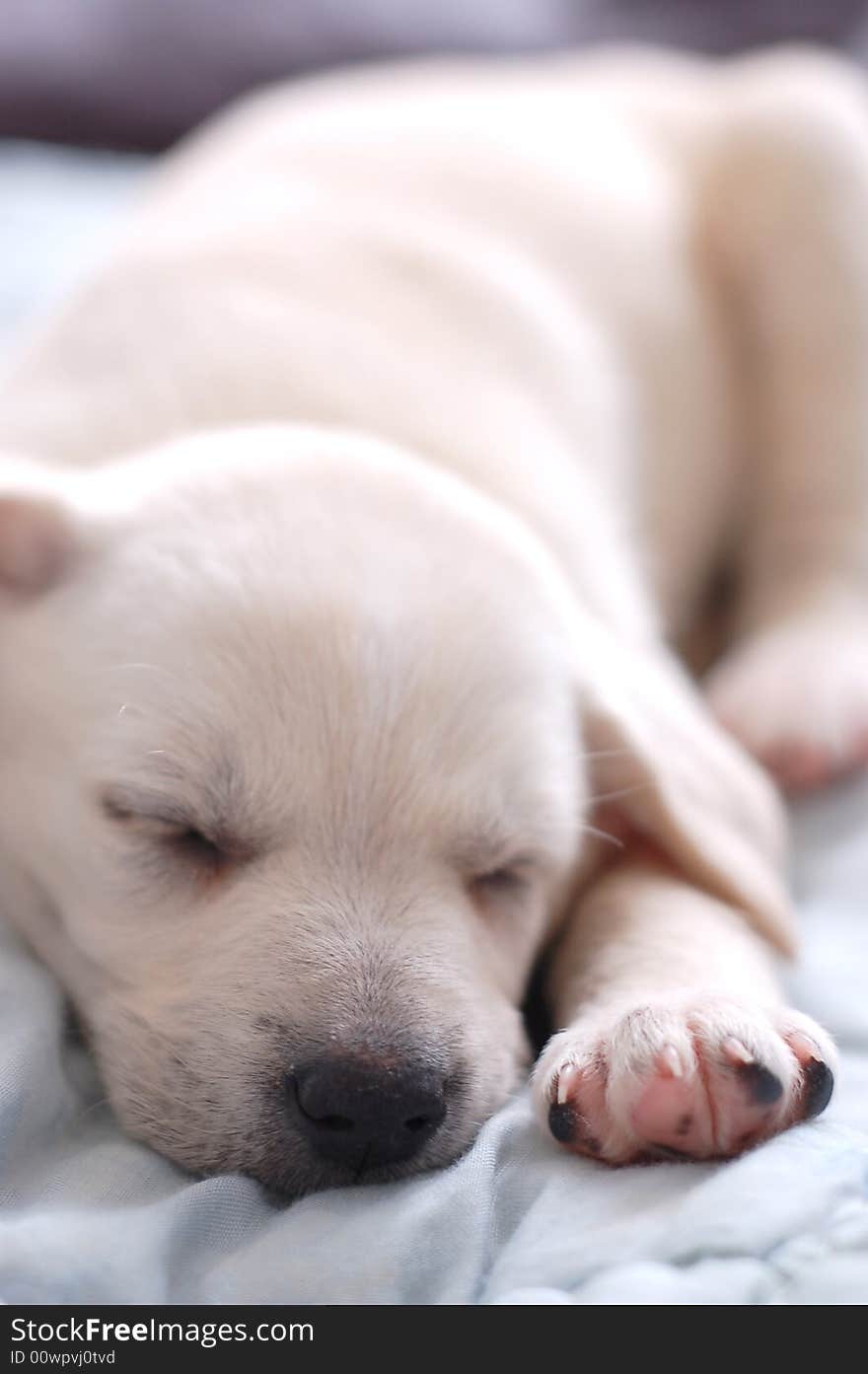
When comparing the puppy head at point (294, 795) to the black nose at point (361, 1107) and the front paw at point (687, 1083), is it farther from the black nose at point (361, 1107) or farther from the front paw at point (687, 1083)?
the front paw at point (687, 1083)

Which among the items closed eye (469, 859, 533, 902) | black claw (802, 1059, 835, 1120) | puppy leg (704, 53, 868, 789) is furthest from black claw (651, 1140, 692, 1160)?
puppy leg (704, 53, 868, 789)

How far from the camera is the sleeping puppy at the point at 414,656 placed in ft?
4.66

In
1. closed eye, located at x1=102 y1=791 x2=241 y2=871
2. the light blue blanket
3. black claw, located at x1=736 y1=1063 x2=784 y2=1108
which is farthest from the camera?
closed eye, located at x1=102 y1=791 x2=241 y2=871

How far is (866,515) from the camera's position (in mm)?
2932

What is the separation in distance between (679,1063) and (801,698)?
47.5 inches

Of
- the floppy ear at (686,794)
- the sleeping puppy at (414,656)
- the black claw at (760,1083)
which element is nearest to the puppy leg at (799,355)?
the sleeping puppy at (414,656)

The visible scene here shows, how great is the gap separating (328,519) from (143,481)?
284 mm

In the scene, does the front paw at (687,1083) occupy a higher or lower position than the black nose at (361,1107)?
higher

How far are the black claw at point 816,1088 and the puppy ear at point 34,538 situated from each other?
0.97 meters

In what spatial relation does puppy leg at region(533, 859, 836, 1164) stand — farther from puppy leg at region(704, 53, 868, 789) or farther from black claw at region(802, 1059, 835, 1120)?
puppy leg at region(704, 53, 868, 789)

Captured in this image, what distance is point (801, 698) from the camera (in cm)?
245

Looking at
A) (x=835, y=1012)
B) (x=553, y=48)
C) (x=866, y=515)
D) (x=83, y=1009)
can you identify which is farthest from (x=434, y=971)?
(x=553, y=48)

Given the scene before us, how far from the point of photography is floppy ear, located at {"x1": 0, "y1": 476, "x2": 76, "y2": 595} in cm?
174

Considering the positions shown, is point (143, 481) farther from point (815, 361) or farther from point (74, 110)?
point (74, 110)
